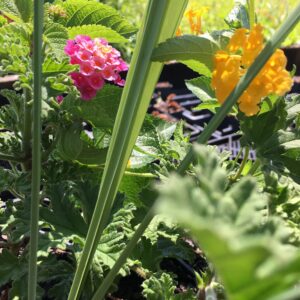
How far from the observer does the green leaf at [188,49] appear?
548mm

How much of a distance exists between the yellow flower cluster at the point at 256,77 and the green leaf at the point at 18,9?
0.36m

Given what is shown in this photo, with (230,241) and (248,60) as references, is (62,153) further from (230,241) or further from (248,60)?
(230,241)

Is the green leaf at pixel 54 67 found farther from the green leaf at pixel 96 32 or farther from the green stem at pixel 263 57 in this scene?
the green stem at pixel 263 57

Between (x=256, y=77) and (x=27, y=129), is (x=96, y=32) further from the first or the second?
(x=256, y=77)

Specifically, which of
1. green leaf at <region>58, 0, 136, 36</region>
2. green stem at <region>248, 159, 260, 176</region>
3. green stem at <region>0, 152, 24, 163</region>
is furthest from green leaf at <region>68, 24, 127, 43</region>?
green stem at <region>248, 159, 260, 176</region>

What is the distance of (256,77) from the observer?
543 mm

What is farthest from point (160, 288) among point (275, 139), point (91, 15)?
point (91, 15)

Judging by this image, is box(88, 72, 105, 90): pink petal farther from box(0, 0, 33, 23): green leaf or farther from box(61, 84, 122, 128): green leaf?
box(0, 0, 33, 23): green leaf

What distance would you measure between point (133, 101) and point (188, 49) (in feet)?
0.30

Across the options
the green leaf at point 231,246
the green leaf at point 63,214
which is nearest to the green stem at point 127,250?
the green leaf at point 63,214

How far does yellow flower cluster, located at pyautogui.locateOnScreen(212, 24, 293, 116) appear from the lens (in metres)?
0.54

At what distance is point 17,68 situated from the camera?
661 mm

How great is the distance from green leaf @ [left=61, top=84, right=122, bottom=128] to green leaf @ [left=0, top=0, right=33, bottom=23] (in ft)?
0.55

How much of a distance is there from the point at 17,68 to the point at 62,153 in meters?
0.16
